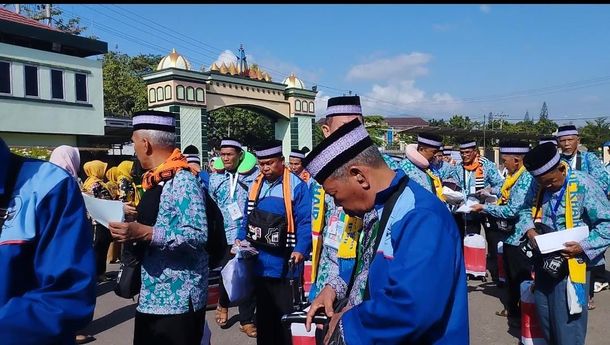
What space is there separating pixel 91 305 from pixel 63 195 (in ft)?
1.23

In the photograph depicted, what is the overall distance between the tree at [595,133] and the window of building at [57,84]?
3193cm

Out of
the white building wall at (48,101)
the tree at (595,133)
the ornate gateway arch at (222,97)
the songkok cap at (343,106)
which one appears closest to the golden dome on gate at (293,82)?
the ornate gateway arch at (222,97)

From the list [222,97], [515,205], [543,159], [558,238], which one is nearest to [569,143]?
[515,205]

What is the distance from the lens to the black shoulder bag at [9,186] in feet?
4.98

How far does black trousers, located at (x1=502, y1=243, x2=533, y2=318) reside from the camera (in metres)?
5.16

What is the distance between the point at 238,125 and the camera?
3634 cm

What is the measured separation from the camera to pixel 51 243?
1542 millimetres

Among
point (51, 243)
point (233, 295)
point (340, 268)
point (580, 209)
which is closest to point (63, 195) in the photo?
point (51, 243)

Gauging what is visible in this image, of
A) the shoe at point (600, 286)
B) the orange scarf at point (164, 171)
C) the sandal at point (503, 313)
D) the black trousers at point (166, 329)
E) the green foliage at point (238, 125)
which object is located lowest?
the sandal at point (503, 313)

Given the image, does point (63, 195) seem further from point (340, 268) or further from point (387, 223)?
point (340, 268)

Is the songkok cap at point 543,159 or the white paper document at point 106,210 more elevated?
the songkok cap at point 543,159

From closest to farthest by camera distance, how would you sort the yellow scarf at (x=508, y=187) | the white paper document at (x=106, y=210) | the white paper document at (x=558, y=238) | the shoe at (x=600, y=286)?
the white paper document at (x=106, y=210), the white paper document at (x=558, y=238), the yellow scarf at (x=508, y=187), the shoe at (x=600, y=286)

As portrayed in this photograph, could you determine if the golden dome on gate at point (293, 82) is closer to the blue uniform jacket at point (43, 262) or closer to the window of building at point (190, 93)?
the window of building at point (190, 93)

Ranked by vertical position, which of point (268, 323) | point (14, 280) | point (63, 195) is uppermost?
point (63, 195)
